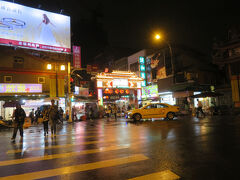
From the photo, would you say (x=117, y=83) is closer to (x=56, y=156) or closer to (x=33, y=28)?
(x=33, y=28)

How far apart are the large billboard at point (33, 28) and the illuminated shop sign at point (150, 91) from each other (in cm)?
1434

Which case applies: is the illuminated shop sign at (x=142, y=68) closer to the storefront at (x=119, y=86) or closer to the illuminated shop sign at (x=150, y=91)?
the illuminated shop sign at (x=150, y=91)

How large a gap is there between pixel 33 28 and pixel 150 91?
19926 mm

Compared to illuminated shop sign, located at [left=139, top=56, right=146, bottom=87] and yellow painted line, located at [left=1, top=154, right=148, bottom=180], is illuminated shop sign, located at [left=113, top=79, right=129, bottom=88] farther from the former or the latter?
yellow painted line, located at [left=1, top=154, right=148, bottom=180]

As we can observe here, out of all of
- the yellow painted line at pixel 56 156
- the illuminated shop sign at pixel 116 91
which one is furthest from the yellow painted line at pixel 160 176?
the illuminated shop sign at pixel 116 91

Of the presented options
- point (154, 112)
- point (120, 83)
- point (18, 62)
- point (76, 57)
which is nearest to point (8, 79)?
point (18, 62)

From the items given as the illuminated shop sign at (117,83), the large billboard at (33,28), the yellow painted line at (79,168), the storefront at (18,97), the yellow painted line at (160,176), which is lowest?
the yellow painted line at (160,176)

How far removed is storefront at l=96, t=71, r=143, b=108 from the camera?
1151 inches

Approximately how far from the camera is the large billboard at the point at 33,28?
23.8m

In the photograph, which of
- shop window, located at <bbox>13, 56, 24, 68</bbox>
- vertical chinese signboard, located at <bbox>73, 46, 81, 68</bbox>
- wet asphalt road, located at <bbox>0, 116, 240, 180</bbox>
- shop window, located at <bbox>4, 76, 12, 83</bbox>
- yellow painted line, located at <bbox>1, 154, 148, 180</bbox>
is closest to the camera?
wet asphalt road, located at <bbox>0, 116, 240, 180</bbox>

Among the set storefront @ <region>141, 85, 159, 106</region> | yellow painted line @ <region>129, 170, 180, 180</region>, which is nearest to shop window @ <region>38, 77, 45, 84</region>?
storefront @ <region>141, 85, 159, 106</region>

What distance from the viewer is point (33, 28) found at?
2544 centimetres

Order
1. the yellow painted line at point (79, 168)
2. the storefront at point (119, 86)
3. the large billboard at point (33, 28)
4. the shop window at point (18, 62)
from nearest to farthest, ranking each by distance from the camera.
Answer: the yellow painted line at point (79, 168)
the large billboard at point (33, 28)
the shop window at point (18, 62)
the storefront at point (119, 86)

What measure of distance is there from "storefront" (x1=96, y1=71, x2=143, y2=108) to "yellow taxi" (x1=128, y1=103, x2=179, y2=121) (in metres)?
11.5
